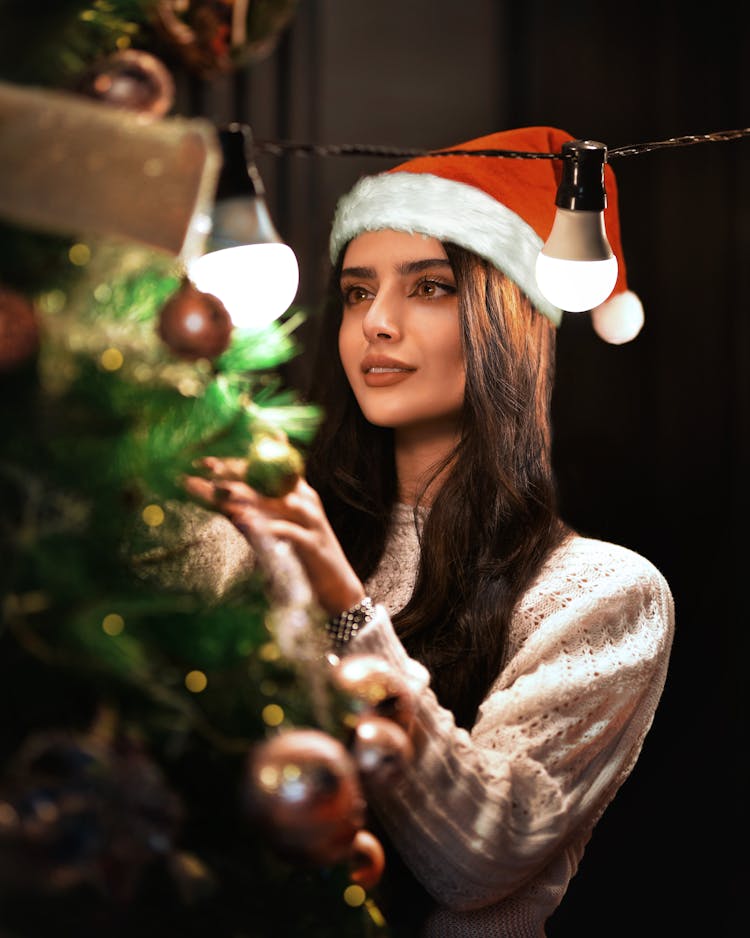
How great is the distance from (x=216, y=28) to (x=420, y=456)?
1068 millimetres

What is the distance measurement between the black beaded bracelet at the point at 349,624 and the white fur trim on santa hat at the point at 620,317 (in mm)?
712

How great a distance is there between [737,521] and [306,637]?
2.05m

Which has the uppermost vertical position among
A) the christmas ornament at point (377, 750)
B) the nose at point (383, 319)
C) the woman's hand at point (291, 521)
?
the nose at point (383, 319)

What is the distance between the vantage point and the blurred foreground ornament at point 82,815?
535 millimetres

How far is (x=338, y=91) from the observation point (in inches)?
83.5

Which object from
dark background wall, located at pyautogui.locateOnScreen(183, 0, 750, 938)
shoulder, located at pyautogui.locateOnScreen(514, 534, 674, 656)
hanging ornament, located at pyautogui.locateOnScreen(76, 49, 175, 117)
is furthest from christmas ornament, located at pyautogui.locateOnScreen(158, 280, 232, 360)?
dark background wall, located at pyautogui.locateOnScreen(183, 0, 750, 938)

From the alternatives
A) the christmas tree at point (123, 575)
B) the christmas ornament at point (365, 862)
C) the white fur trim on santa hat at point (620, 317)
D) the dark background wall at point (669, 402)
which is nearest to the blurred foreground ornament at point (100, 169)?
the christmas tree at point (123, 575)

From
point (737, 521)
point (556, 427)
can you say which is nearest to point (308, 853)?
point (556, 427)

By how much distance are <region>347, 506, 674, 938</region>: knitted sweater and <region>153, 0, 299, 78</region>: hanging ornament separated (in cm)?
58

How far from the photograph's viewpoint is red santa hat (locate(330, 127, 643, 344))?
5.28 ft

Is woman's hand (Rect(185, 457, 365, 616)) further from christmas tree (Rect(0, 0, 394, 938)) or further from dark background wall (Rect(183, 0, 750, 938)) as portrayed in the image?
dark background wall (Rect(183, 0, 750, 938))

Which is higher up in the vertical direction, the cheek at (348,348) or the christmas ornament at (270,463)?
the cheek at (348,348)

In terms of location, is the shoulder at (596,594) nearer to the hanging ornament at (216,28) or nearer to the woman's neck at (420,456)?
the woman's neck at (420,456)

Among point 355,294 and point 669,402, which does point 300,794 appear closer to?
point 355,294
